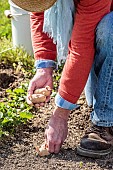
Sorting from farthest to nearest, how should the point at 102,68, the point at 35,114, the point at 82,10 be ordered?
the point at 35,114 < the point at 102,68 < the point at 82,10

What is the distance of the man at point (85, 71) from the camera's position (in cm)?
312

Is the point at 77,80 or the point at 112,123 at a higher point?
the point at 77,80

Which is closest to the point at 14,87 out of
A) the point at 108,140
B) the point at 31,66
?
the point at 31,66

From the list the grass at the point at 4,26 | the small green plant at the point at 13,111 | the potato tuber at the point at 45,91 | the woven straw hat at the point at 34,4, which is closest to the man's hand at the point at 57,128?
the potato tuber at the point at 45,91

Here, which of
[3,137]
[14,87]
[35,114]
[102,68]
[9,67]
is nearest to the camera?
[102,68]

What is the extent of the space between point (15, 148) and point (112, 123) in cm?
58

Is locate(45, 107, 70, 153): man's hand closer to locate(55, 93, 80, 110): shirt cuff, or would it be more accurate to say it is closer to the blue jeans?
locate(55, 93, 80, 110): shirt cuff

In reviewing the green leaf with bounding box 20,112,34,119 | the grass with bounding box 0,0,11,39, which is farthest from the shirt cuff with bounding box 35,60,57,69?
the grass with bounding box 0,0,11,39

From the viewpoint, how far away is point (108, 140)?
341cm

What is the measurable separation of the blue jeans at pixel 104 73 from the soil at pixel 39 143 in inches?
8.5

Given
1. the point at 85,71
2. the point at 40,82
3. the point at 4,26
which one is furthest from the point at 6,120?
the point at 4,26

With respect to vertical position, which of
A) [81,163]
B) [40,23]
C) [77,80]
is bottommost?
[81,163]

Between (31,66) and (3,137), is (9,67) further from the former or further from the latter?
(3,137)

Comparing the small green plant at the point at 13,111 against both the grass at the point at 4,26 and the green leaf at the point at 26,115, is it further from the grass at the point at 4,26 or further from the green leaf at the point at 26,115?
the grass at the point at 4,26
